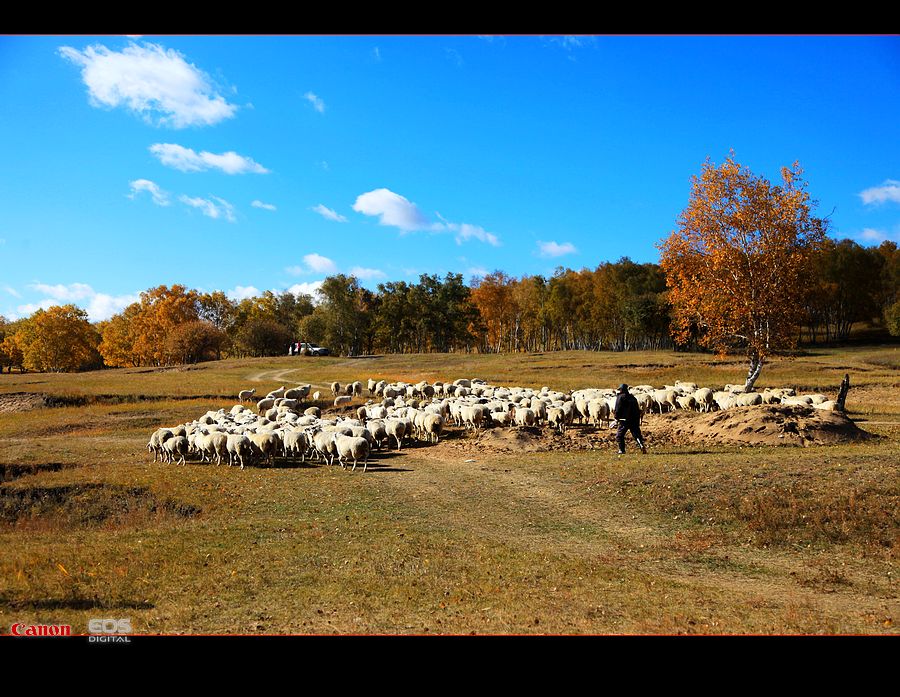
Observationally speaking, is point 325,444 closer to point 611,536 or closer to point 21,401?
point 611,536

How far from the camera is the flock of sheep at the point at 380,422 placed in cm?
2222

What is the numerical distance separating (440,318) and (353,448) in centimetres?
8078

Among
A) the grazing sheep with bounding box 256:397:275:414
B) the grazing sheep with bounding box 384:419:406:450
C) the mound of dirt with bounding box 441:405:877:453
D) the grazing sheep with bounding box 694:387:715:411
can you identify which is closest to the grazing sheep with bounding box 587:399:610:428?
the mound of dirt with bounding box 441:405:877:453

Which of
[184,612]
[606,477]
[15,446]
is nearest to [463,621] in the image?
[184,612]

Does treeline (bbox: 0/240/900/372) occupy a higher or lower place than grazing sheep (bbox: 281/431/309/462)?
higher

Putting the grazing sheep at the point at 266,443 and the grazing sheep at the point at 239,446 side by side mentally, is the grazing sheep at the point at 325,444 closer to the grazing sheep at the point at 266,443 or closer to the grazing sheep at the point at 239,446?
the grazing sheep at the point at 266,443

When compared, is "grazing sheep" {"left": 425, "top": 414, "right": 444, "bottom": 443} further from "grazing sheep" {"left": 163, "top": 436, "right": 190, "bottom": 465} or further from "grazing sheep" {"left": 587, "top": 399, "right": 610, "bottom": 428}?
"grazing sheep" {"left": 163, "top": 436, "right": 190, "bottom": 465}

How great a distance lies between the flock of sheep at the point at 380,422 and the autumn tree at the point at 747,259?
377 cm

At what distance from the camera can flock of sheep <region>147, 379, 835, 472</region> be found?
72.9 ft

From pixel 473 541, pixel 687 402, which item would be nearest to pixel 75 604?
pixel 473 541

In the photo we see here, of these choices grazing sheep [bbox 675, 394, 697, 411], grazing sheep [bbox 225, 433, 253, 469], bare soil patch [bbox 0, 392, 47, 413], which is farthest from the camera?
bare soil patch [bbox 0, 392, 47, 413]

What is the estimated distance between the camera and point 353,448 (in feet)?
68.9

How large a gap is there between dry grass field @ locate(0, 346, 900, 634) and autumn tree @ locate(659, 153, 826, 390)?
8.24 metres

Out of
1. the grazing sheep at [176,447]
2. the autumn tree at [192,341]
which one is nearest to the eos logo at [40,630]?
the grazing sheep at [176,447]
